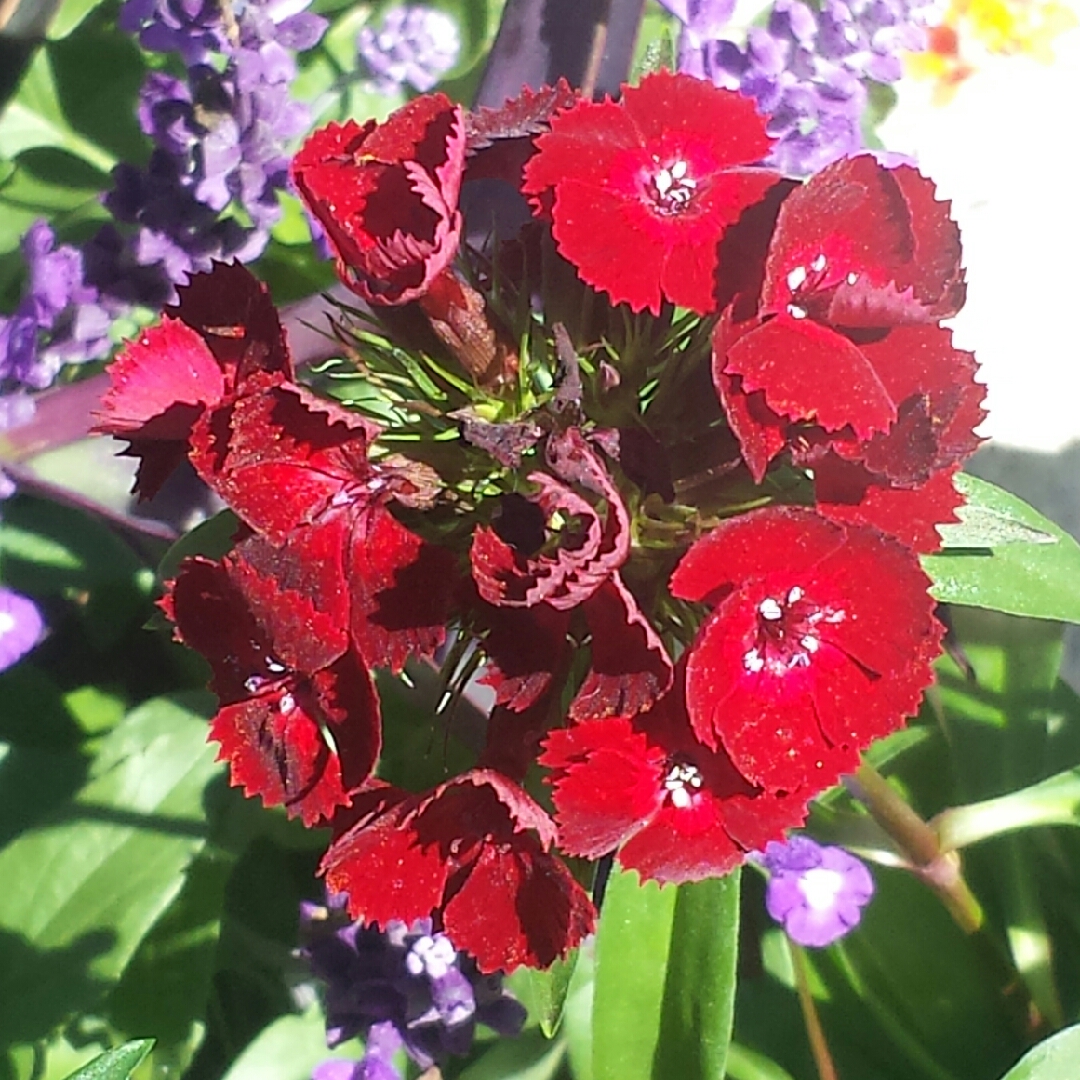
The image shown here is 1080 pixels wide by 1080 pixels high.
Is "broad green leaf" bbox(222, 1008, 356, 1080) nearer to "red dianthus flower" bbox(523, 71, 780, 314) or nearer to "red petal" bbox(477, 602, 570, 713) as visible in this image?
"red petal" bbox(477, 602, 570, 713)

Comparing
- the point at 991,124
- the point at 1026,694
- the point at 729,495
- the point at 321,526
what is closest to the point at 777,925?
the point at 1026,694

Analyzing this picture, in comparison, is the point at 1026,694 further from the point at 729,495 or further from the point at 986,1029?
the point at 729,495

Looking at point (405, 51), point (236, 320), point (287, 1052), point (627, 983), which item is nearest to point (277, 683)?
point (236, 320)

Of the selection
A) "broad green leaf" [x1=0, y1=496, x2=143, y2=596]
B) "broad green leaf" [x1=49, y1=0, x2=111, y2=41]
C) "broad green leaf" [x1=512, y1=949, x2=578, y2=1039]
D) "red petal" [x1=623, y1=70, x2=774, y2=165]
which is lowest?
"broad green leaf" [x1=0, y1=496, x2=143, y2=596]

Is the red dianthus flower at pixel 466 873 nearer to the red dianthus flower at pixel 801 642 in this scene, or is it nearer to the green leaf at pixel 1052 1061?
the red dianthus flower at pixel 801 642

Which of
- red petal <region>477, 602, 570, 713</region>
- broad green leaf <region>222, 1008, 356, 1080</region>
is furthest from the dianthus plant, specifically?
broad green leaf <region>222, 1008, 356, 1080</region>
